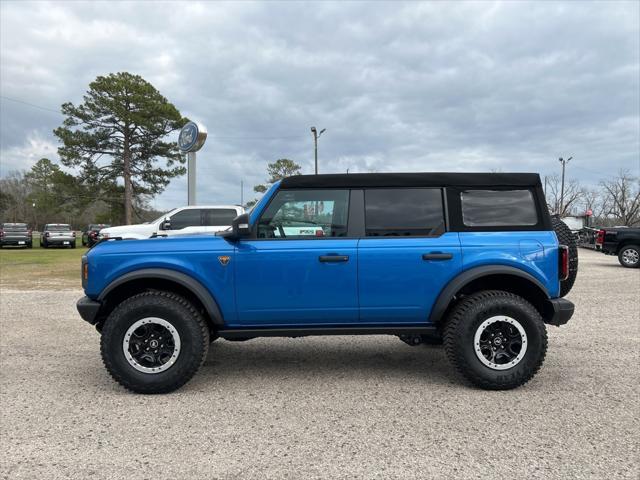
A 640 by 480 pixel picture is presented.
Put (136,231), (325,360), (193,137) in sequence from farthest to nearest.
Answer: (193,137) → (136,231) → (325,360)

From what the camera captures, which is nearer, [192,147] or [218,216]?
[218,216]

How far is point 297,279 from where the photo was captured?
12.4ft

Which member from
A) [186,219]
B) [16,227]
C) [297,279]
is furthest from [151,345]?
[16,227]

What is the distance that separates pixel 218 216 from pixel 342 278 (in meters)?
8.83

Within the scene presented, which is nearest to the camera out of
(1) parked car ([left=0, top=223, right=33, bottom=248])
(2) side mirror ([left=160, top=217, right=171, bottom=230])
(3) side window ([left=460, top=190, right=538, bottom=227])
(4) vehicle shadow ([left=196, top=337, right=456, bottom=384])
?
(3) side window ([left=460, top=190, right=538, bottom=227])

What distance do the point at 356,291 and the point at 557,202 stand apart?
6841 centimetres

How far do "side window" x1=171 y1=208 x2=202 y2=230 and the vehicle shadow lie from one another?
6965 mm

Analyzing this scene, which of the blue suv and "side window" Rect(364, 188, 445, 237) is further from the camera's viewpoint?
"side window" Rect(364, 188, 445, 237)

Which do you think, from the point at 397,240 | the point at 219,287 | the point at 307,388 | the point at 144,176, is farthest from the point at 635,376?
the point at 144,176

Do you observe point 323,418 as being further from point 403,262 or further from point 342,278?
point 403,262

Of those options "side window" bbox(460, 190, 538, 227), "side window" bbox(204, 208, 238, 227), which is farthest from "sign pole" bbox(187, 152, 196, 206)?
"side window" bbox(460, 190, 538, 227)

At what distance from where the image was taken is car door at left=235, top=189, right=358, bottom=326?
12.4 ft

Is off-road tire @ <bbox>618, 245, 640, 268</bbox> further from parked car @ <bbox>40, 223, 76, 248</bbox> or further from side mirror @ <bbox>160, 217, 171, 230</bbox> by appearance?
parked car @ <bbox>40, 223, 76, 248</bbox>

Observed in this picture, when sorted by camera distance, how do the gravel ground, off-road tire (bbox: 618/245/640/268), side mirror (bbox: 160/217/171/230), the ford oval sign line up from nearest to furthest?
the gravel ground → side mirror (bbox: 160/217/171/230) → off-road tire (bbox: 618/245/640/268) → the ford oval sign
